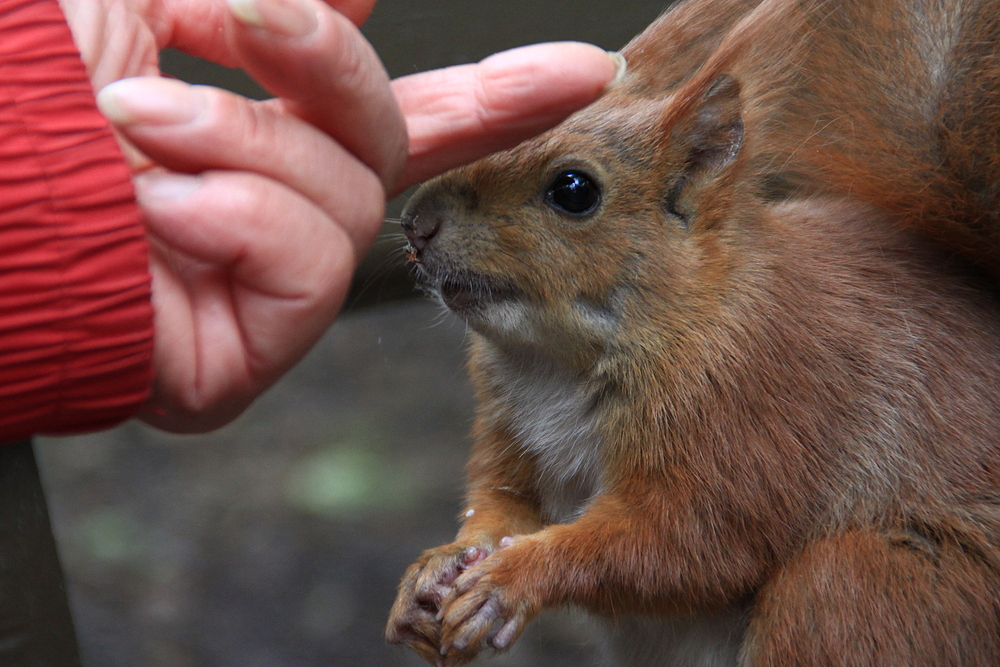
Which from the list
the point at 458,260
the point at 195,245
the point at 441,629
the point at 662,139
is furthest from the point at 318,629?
the point at 195,245

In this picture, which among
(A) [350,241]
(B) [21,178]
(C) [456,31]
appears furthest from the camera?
(C) [456,31]

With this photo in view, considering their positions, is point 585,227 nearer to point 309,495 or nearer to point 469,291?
point 469,291

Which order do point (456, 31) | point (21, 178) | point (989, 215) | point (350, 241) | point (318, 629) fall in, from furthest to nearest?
point (318, 629) → point (456, 31) → point (989, 215) → point (350, 241) → point (21, 178)

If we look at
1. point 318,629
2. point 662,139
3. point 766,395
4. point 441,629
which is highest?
point 662,139

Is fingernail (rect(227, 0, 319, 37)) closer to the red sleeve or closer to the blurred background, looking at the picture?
the red sleeve

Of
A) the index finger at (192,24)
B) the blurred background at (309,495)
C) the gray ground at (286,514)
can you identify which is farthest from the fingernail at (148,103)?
the gray ground at (286,514)

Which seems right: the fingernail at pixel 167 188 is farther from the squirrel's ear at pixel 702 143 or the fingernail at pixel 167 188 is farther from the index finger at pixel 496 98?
the squirrel's ear at pixel 702 143

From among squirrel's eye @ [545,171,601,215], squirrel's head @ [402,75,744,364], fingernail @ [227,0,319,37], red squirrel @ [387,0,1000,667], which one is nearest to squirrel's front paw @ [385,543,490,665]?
red squirrel @ [387,0,1000,667]

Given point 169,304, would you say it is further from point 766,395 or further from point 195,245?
point 766,395
